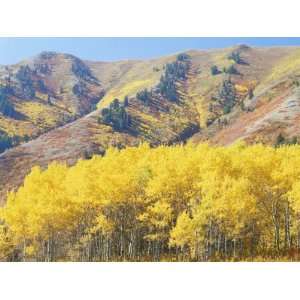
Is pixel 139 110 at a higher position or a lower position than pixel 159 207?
higher

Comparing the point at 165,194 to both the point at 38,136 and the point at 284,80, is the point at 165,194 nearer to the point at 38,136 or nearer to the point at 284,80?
the point at 38,136

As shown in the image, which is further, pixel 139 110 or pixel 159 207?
pixel 139 110

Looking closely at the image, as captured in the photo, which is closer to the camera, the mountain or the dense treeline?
the dense treeline

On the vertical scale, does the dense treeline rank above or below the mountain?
below
